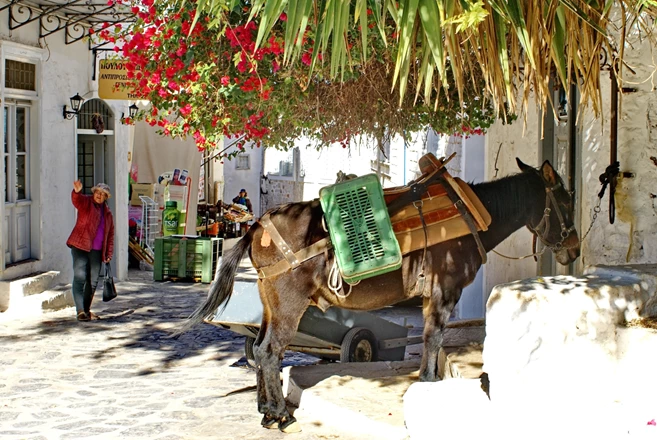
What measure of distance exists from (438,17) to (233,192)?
28650 millimetres

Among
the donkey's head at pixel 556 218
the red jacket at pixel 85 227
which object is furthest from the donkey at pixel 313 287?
the red jacket at pixel 85 227

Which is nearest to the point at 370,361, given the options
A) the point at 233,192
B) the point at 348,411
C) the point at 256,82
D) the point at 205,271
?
the point at 348,411

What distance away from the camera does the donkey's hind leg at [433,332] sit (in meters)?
7.18

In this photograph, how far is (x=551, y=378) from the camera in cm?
493

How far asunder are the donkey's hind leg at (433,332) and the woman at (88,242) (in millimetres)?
6181

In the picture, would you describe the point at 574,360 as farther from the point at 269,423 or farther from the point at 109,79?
the point at 109,79

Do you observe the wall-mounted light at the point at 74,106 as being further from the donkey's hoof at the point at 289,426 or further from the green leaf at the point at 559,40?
the green leaf at the point at 559,40

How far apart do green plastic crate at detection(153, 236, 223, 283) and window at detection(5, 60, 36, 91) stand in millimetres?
3819

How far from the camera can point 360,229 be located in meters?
6.95

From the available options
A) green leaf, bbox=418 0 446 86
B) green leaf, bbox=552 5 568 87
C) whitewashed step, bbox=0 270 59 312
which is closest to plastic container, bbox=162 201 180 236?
whitewashed step, bbox=0 270 59 312

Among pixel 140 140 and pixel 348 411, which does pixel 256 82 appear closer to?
pixel 348 411

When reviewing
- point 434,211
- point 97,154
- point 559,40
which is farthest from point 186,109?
point 97,154

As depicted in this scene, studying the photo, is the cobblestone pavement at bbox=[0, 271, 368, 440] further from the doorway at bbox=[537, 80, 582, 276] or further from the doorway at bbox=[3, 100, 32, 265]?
the doorway at bbox=[537, 80, 582, 276]

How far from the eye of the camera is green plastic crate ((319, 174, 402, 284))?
6906 mm
